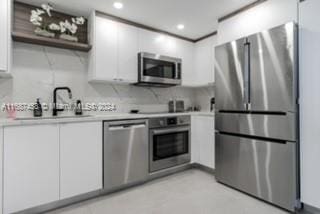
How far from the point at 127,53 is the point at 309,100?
2.30 m

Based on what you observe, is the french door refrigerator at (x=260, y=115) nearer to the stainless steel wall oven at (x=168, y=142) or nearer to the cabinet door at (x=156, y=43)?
the stainless steel wall oven at (x=168, y=142)

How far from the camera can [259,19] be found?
2326mm

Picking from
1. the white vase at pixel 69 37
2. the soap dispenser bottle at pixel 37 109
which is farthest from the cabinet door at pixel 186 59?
the soap dispenser bottle at pixel 37 109

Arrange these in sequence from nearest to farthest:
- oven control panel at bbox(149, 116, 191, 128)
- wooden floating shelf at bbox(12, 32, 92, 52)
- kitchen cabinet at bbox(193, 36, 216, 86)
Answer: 1. wooden floating shelf at bbox(12, 32, 92, 52)
2. oven control panel at bbox(149, 116, 191, 128)
3. kitchen cabinet at bbox(193, 36, 216, 86)

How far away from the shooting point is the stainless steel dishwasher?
2273 millimetres

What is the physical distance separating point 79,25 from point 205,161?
2.78 meters

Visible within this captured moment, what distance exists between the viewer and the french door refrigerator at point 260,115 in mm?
1863

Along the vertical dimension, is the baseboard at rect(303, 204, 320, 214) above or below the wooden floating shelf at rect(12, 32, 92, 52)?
below

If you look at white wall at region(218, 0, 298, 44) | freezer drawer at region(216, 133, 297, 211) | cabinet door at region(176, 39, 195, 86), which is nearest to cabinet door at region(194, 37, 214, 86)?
cabinet door at region(176, 39, 195, 86)

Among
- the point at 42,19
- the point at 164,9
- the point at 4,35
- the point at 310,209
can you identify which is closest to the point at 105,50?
the point at 42,19

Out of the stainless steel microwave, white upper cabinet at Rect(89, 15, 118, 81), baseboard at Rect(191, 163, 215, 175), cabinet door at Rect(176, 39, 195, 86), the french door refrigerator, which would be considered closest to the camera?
the french door refrigerator

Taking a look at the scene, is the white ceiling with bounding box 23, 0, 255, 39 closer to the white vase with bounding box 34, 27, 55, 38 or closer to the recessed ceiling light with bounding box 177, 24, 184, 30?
the recessed ceiling light with bounding box 177, 24, 184, 30

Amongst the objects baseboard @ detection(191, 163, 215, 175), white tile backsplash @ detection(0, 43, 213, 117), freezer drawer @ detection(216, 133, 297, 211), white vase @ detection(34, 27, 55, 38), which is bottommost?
baseboard @ detection(191, 163, 215, 175)

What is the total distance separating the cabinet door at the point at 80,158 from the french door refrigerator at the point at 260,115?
5.22 ft
